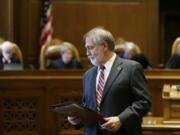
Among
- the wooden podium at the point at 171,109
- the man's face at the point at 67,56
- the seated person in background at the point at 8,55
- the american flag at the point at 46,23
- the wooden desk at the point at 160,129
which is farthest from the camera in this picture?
the american flag at the point at 46,23

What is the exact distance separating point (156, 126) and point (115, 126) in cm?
141

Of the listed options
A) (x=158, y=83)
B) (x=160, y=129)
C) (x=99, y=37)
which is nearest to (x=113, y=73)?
(x=99, y=37)

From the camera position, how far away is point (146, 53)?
8.54 meters

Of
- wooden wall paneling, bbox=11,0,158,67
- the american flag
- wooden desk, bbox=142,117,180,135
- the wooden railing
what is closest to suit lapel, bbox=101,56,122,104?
wooden desk, bbox=142,117,180,135

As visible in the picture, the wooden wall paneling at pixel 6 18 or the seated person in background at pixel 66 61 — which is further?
the wooden wall paneling at pixel 6 18

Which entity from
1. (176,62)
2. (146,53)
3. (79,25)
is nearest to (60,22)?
(79,25)

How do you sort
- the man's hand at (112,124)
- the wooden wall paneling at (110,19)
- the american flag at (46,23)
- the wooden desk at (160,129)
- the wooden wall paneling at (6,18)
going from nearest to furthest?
1. the man's hand at (112,124)
2. the wooden desk at (160,129)
3. the wooden wall paneling at (6,18)
4. the american flag at (46,23)
5. the wooden wall paneling at (110,19)

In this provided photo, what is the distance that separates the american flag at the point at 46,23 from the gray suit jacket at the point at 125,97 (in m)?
5.31

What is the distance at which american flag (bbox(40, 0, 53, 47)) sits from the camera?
8.27 m

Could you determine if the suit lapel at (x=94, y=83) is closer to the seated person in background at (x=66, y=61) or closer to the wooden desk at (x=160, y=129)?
the wooden desk at (x=160, y=129)

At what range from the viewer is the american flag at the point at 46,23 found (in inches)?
326

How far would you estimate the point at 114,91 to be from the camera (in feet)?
9.78

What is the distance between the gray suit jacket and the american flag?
5.31m

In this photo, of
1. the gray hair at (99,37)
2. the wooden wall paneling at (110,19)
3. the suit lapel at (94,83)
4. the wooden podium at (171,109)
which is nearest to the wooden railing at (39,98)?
the wooden podium at (171,109)
